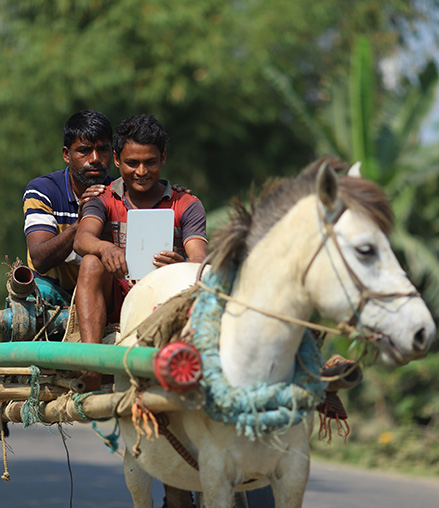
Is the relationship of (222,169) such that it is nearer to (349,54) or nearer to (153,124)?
(349,54)

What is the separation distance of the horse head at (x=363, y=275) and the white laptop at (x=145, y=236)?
118cm

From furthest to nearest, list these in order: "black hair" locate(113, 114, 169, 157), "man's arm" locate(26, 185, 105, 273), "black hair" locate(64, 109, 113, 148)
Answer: "black hair" locate(64, 109, 113, 148) < "man's arm" locate(26, 185, 105, 273) < "black hair" locate(113, 114, 169, 157)

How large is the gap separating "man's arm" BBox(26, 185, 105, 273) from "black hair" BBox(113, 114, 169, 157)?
0.93 ft

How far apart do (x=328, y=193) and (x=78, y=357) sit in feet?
4.42

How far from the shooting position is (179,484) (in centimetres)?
372

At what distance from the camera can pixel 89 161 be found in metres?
4.98

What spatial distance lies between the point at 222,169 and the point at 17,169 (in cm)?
383

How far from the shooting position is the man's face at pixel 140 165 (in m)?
4.24

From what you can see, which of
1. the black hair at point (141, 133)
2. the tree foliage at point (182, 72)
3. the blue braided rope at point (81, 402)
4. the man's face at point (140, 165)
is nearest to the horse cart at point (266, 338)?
the blue braided rope at point (81, 402)

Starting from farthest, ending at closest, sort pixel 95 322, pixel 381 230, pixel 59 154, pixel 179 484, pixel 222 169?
1. pixel 222 169
2. pixel 59 154
3. pixel 95 322
4. pixel 179 484
5. pixel 381 230

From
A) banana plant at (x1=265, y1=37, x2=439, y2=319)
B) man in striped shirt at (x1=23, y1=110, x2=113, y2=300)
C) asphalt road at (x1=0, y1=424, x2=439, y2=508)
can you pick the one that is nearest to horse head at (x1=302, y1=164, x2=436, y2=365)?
man in striped shirt at (x1=23, y1=110, x2=113, y2=300)

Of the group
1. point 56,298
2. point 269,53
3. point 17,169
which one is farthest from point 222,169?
point 56,298

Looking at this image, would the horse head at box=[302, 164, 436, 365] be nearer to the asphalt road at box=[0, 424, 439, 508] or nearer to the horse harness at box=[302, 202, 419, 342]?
the horse harness at box=[302, 202, 419, 342]

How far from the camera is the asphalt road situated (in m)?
7.52
